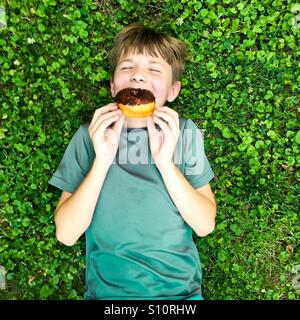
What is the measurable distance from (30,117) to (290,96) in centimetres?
191

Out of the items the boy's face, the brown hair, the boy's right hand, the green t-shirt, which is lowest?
the green t-shirt

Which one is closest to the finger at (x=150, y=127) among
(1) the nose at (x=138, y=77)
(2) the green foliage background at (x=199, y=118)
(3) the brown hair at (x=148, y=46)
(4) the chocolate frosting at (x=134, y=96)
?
(4) the chocolate frosting at (x=134, y=96)

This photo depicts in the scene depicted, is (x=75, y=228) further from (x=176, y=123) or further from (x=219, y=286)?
(x=219, y=286)

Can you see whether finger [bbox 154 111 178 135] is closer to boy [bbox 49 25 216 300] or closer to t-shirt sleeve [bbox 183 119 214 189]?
boy [bbox 49 25 216 300]

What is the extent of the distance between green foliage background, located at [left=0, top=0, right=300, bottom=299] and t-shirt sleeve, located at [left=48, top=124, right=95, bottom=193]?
45cm

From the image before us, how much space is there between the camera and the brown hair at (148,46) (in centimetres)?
293

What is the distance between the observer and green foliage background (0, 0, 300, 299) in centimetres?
341

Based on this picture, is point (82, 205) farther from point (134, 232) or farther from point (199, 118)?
point (199, 118)

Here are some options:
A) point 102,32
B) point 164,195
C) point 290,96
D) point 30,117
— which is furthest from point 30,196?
point 290,96

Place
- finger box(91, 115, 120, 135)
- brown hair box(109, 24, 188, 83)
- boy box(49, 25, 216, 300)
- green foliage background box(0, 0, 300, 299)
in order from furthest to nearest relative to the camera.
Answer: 1. green foliage background box(0, 0, 300, 299)
2. brown hair box(109, 24, 188, 83)
3. boy box(49, 25, 216, 300)
4. finger box(91, 115, 120, 135)

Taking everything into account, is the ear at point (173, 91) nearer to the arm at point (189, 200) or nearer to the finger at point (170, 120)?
the finger at point (170, 120)

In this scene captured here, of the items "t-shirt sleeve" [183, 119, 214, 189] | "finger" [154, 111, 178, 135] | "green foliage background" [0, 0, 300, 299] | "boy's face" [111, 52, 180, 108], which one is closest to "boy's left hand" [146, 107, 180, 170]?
"finger" [154, 111, 178, 135]

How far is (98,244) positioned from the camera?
2879mm
